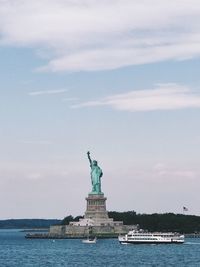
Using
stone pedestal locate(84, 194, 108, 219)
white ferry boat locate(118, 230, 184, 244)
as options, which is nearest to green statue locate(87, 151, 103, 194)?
stone pedestal locate(84, 194, 108, 219)

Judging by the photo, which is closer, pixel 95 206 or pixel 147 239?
pixel 147 239

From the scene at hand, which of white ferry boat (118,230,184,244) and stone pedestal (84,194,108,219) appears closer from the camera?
white ferry boat (118,230,184,244)

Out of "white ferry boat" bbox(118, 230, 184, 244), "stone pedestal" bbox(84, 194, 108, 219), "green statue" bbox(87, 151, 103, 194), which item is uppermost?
"green statue" bbox(87, 151, 103, 194)

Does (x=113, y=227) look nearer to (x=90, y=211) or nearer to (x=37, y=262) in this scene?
(x=90, y=211)

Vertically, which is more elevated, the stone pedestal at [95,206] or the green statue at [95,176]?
the green statue at [95,176]

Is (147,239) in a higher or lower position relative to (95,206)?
lower

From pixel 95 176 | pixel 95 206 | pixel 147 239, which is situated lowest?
pixel 147 239

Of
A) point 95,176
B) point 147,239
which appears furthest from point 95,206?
point 147,239

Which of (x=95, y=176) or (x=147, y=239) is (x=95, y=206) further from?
(x=147, y=239)

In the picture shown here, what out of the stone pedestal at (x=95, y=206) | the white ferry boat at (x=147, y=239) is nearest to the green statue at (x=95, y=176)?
the stone pedestal at (x=95, y=206)

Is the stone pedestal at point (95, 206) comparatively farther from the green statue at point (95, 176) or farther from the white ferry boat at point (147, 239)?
the white ferry boat at point (147, 239)

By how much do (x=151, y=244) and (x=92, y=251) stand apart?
2736cm

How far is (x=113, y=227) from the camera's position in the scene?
181m

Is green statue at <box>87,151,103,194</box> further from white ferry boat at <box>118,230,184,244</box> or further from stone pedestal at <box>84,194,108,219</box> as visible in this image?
white ferry boat at <box>118,230,184,244</box>
